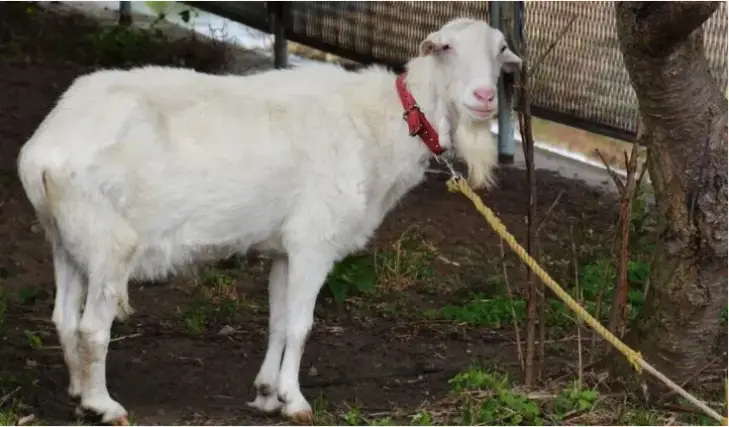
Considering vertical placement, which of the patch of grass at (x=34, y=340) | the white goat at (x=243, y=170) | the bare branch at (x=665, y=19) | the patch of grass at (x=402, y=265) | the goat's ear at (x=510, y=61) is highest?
the bare branch at (x=665, y=19)

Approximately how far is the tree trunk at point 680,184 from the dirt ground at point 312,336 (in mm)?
835

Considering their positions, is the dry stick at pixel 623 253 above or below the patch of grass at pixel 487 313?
above

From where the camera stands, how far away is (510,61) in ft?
17.4

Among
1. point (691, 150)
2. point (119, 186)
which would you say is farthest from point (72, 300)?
point (691, 150)

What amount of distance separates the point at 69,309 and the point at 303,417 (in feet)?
3.45

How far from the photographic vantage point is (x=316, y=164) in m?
5.09

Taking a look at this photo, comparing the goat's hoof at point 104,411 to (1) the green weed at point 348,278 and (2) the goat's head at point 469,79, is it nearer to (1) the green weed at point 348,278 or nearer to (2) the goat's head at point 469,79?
(2) the goat's head at point 469,79

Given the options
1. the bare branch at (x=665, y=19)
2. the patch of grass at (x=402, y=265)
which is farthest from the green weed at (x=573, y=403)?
the patch of grass at (x=402, y=265)

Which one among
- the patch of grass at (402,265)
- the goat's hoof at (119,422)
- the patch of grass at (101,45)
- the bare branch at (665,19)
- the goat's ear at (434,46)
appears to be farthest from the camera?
the patch of grass at (101,45)

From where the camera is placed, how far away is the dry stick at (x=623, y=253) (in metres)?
5.09

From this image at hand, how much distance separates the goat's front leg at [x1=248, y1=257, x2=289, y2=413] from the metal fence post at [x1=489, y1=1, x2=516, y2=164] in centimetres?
427

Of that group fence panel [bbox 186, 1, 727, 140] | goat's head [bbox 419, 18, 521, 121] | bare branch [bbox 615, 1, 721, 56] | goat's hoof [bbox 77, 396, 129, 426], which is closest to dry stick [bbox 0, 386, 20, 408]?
goat's hoof [bbox 77, 396, 129, 426]

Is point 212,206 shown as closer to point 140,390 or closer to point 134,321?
point 140,390

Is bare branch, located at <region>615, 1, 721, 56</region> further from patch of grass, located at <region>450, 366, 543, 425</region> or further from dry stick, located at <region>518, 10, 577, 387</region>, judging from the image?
patch of grass, located at <region>450, 366, 543, 425</region>
